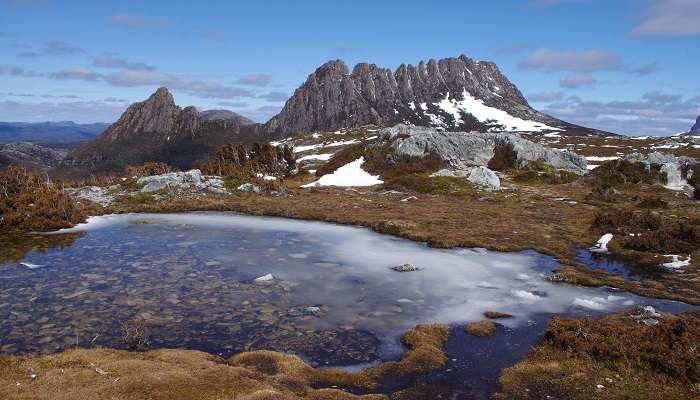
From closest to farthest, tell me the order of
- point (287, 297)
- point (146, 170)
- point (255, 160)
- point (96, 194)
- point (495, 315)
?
1. point (495, 315)
2. point (287, 297)
3. point (96, 194)
4. point (146, 170)
5. point (255, 160)

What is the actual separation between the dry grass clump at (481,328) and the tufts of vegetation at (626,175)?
55172 millimetres

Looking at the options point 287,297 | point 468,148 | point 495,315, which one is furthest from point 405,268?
point 468,148

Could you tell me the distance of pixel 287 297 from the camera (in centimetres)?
2300

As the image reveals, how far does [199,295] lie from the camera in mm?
22938

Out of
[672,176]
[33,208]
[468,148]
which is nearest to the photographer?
[33,208]

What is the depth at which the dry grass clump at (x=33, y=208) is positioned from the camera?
38500 millimetres

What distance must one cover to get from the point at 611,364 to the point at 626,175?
6374 centimetres

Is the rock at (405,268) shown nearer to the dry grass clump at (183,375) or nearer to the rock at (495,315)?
the rock at (495,315)

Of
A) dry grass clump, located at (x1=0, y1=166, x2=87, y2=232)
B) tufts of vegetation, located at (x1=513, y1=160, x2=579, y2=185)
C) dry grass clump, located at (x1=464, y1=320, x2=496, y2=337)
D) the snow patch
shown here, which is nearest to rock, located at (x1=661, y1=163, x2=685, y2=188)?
tufts of vegetation, located at (x1=513, y1=160, x2=579, y2=185)

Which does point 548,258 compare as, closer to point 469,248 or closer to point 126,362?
point 469,248

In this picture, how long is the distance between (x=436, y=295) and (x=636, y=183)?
5763 cm

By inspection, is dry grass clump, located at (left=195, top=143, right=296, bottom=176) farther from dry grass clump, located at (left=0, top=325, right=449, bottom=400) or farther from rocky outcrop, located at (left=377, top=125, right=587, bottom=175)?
dry grass clump, located at (left=0, top=325, right=449, bottom=400)

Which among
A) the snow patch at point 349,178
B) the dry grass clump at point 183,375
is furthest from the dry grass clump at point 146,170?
the dry grass clump at point 183,375

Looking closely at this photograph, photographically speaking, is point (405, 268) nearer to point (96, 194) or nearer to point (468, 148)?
point (96, 194)
